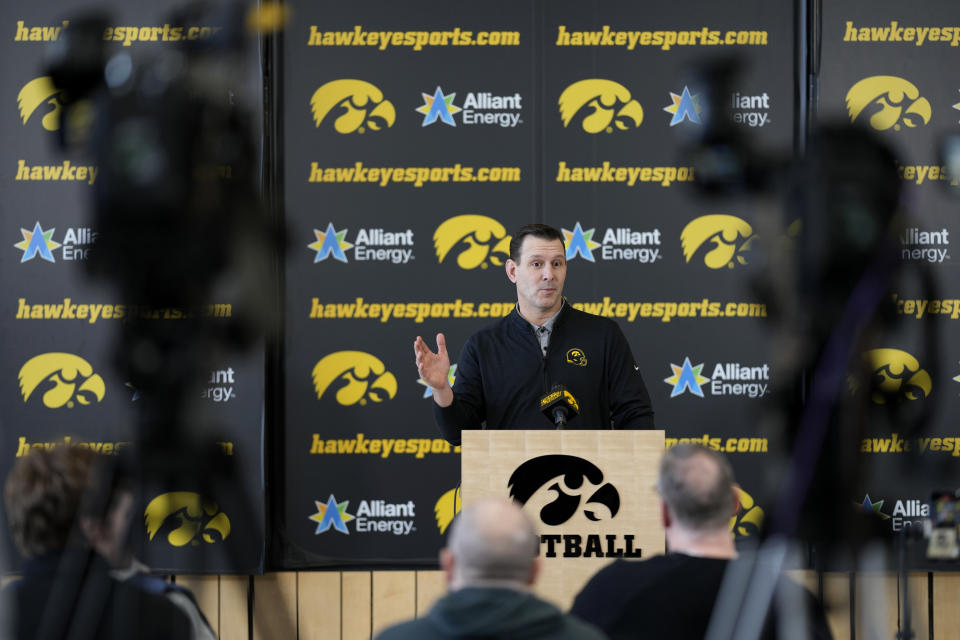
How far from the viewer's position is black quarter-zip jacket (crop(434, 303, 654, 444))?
3.36m

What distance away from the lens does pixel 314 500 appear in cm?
440

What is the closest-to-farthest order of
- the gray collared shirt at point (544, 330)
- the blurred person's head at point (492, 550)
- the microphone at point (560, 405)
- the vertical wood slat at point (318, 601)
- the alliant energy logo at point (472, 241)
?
the blurred person's head at point (492, 550)
the microphone at point (560, 405)
the gray collared shirt at point (544, 330)
the vertical wood slat at point (318, 601)
the alliant energy logo at point (472, 241)

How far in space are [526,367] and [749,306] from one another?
4.79 ft

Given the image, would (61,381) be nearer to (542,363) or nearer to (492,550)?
(542,363)

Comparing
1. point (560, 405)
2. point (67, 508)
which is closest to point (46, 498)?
point (67, 508)

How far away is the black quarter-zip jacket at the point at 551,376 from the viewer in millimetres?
3359

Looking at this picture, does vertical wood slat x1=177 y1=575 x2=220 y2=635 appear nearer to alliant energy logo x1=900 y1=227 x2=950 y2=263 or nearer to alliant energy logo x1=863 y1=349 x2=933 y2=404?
alliant energy logo x1=863 y1=349 x2=933 y2=404

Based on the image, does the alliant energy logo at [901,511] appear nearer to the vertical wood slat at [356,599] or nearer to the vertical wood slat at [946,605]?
the vertical wood slat at [946,605]

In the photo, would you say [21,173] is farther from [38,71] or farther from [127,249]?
[127,249]

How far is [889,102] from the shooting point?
4.47 m

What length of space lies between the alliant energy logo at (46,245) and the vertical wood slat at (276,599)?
1635 millimetres

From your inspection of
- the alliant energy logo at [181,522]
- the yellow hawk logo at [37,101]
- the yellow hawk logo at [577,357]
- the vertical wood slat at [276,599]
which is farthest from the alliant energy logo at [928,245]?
the yellow hawk logo at [37,101]

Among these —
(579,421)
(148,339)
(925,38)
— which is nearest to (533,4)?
(925,38)

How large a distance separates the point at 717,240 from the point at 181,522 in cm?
263
